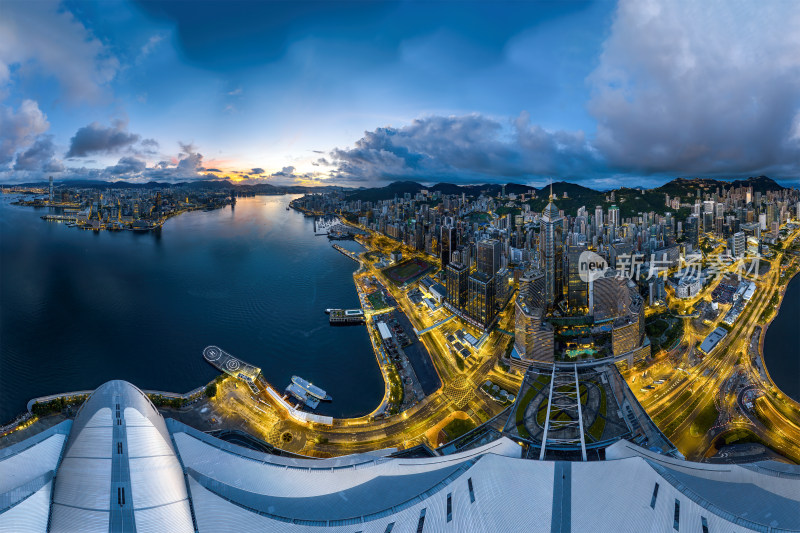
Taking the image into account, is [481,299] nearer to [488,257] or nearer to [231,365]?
[488,257]

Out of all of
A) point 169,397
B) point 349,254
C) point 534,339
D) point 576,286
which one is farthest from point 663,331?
point 349,254

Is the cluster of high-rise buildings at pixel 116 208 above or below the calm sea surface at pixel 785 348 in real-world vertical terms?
above

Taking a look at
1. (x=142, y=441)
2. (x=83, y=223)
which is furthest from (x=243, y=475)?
(x=83, y=223)

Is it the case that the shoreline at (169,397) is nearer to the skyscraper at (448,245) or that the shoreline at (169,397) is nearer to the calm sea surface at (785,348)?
the calm sea surface at (785,348)

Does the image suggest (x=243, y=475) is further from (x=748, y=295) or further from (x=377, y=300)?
(x=748, y=295)

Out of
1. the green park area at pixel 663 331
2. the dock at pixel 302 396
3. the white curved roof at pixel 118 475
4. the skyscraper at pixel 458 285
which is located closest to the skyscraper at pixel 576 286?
the green park area at pixel 663 331

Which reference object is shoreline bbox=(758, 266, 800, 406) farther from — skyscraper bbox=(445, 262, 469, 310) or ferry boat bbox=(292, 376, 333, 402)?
ferry boat bbox=(292, 376, 333, 402)
